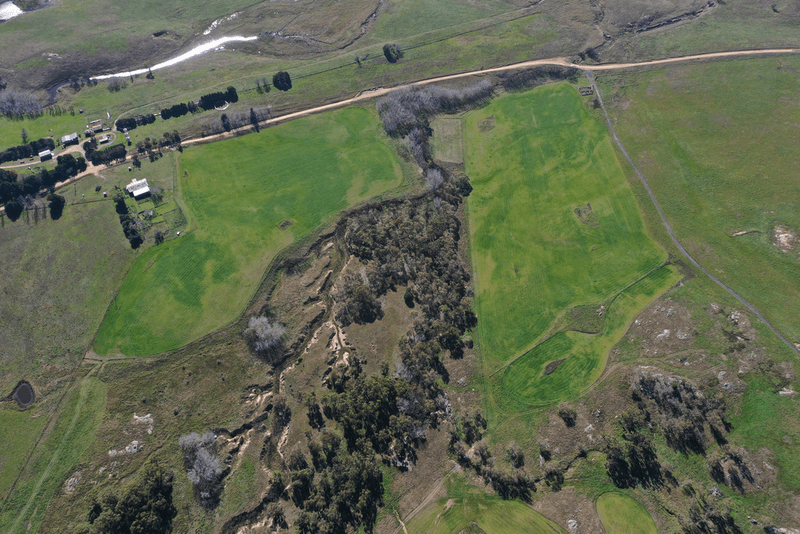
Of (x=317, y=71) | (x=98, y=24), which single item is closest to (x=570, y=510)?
(x=317, y=71)

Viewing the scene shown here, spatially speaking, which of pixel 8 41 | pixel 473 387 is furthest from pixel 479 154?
pixel 8 41

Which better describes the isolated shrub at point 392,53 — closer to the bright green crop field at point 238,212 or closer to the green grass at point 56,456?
the bright green crop field at point 238,212

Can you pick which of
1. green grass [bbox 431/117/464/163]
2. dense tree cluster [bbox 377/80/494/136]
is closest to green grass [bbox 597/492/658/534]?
green grass [bbox 431/117/464/163]

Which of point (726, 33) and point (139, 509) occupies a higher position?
point (726, 33)

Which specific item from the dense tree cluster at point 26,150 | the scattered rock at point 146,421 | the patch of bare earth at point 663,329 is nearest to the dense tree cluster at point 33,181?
the dense tree cluster at point 26,150

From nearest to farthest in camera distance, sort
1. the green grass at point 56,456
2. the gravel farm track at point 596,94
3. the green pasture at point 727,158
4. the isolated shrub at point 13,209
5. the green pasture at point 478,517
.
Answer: the green pasture at point 478,517, the green grass at point 56,456, the gravel farm track at point 596,94, the green pasture at point 727,158, the isolated shrub at point 13,209

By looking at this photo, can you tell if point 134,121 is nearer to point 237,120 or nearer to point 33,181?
point 237,120

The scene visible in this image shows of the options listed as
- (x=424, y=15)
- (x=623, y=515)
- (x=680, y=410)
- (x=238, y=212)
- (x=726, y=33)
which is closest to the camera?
(x=623, y=515)
